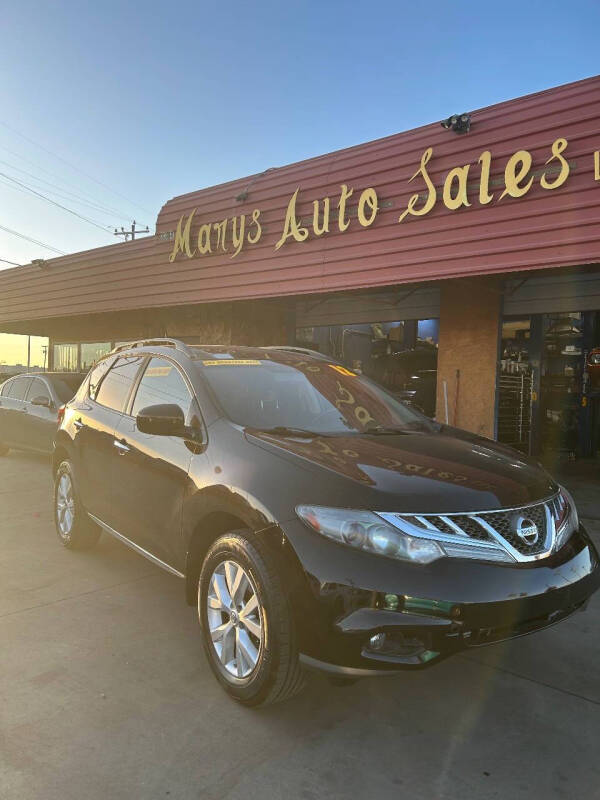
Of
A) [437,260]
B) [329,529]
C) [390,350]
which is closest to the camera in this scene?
[329,529]

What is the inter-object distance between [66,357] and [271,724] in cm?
1697

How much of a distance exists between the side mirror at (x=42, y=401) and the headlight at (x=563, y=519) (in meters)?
7.64

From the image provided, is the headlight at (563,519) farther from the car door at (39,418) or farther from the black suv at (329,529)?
the car door at (39,418)

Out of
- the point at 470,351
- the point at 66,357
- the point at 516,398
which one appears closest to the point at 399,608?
the point at 470,351

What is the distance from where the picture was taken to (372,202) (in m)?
7.66

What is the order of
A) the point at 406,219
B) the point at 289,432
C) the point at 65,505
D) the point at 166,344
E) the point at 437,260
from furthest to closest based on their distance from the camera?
the point at 406,219 → the point at 437,260 → the point at 65,505 → the point at 166,344 → the point at 289,432

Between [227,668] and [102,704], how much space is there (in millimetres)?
568

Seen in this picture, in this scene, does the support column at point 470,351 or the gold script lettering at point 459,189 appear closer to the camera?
the gold script lettering at point 459,189

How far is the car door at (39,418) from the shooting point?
8.93 meters

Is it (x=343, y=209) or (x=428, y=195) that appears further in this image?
(x=343, y=209)

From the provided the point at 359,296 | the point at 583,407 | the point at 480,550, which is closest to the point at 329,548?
the point at 480,550

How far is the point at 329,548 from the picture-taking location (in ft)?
7.54

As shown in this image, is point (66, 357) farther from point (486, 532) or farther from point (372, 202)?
point (486, 532)

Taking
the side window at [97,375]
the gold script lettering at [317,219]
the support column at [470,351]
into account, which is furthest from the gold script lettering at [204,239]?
the side window at [97,375]
